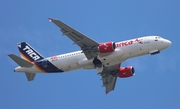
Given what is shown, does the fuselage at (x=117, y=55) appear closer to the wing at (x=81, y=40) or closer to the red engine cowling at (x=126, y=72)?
the wing at (x=81, y=40)

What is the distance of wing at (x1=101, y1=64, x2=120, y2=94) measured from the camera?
81.0 metres

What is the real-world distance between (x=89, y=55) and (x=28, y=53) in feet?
46.0

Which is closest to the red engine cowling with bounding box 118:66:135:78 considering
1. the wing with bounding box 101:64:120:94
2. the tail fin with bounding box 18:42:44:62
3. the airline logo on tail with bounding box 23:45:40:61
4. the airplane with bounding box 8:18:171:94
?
the wing with bounding box 101:64:120:94

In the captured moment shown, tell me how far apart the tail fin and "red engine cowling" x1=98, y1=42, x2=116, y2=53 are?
44.8 ft

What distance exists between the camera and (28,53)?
7950 cm

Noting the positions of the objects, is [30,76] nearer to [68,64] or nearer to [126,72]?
[68,64]

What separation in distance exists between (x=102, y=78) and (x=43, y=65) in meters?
13.7

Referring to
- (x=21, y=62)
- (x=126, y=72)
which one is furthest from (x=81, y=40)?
(x=126, y=72)

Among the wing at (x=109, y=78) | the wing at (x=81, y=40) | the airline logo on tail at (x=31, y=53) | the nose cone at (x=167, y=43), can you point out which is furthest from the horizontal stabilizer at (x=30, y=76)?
the nose cone at (x=167, y=43)

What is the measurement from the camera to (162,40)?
72.0 metres

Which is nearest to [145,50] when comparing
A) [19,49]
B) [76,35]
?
[76,35]

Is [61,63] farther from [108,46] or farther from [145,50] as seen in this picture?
[145,50]

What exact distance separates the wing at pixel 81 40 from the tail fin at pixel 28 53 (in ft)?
34.3

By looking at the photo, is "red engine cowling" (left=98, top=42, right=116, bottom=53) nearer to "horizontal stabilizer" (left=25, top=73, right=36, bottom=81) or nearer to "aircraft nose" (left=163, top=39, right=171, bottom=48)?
"aircraft nose" (left=163, top=39, right=171, bottom=48)
